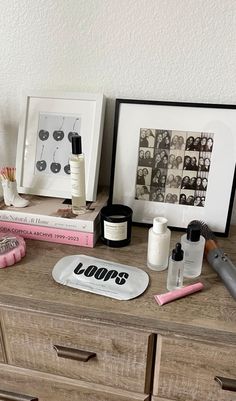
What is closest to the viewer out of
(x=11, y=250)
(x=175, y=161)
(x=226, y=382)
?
(x=226, y=382)

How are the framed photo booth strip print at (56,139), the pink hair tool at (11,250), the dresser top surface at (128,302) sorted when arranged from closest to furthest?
the dresser top surface at (128,302), the pink hair tool at (11,250), the framed photo booth strip print at (56,139)

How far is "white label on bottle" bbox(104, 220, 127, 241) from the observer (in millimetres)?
782

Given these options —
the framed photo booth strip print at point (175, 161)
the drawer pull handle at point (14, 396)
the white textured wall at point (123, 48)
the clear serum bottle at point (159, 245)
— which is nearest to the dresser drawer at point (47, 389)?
the drawer pull handle at point (14, 396)

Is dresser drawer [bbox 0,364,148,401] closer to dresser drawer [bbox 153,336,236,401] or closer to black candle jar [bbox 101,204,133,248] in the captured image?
dresser drawer [bbox 153,336,236,401]

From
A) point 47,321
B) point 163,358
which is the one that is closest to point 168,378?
point 163,358

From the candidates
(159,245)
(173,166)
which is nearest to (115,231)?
(159,245)

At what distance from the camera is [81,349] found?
2.30ft

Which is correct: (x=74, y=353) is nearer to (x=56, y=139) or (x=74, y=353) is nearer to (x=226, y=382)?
(x=226, y=382)

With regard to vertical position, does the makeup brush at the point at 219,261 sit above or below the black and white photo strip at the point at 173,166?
below

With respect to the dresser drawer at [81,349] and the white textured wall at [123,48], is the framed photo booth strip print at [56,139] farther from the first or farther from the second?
→ the dresser drawer at [81,349]

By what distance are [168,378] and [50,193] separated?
19.9 inches

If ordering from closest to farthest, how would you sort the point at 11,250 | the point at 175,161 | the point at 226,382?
the point at 226,382 → the point at 11,250 → the point at 175,161

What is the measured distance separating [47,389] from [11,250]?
32 centimetres

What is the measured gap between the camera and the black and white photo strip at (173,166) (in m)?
0.83
